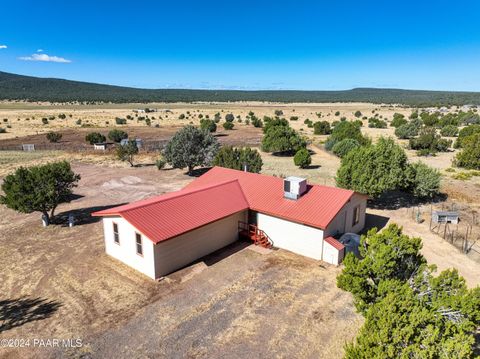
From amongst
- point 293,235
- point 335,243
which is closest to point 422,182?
point 335,243

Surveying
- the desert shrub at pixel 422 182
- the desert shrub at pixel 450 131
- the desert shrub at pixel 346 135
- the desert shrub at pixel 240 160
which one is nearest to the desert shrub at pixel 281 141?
the desert shrub at pixel 346 135

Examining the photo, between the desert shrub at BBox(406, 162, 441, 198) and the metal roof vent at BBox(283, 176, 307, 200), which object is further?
the desert shrub at BBox(406, 162, 441, 198)

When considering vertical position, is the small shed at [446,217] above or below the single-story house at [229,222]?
below

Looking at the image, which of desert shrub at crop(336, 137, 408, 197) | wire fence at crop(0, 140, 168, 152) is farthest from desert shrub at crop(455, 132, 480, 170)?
wire fence at crop(0, 140, 168, 152)

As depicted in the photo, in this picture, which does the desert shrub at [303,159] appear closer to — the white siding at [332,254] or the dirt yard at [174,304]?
the dirt yard at [174,304]

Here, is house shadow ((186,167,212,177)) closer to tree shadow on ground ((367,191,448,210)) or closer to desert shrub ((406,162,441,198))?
tree shadow on ground ((367,191,448,210))
